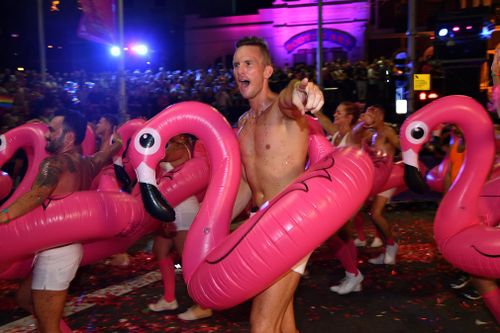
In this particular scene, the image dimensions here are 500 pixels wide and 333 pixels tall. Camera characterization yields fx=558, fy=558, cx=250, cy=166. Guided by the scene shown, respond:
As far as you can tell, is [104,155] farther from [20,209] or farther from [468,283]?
→ [468,283]

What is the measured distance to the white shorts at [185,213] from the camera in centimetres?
529

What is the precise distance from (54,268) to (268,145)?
5.43 feet

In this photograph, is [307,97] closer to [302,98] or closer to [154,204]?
[302,98]

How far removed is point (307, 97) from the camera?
2.87 m

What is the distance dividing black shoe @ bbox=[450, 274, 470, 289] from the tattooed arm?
4.12 m

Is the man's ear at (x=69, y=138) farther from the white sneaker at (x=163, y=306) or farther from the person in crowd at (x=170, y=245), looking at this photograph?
the white sneaker at (x=163, y=306)

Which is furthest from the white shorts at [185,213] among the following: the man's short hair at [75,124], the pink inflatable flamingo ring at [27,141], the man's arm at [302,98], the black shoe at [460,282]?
the black shoe at [460,282]

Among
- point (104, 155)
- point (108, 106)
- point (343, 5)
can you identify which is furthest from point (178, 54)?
point (104, 155)

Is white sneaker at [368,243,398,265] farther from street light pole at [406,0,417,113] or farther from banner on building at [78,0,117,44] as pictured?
banner on building at [78,0,117,44]

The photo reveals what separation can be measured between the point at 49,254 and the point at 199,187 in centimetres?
169

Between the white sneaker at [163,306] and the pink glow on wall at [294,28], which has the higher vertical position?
the pink glow on wall at [294,28]

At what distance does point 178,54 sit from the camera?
28.5 metres

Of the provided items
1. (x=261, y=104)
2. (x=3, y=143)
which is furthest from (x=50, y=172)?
(x=3, y=143)

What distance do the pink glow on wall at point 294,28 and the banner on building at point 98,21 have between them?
41.3 ft
